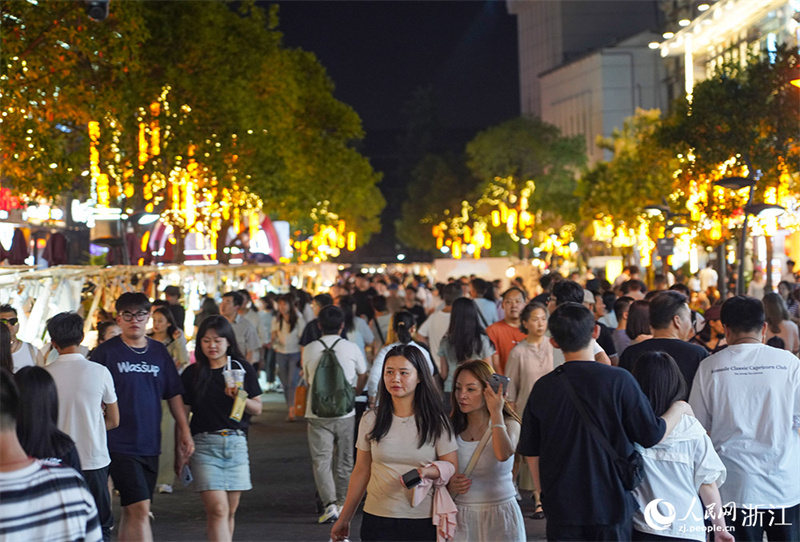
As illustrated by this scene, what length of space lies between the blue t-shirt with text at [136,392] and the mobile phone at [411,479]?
2.50m

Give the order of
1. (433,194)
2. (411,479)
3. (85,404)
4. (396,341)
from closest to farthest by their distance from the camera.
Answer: (411,479)
(85,404)
(396,341)
(433,194)

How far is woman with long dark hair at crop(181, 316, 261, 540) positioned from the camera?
7.17 metres

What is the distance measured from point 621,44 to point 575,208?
16081mm

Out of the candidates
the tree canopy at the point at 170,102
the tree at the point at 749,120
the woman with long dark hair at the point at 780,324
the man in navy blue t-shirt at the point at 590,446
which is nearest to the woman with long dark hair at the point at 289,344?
the tree canopy at the point at 170,102

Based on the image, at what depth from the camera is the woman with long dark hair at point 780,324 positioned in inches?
416

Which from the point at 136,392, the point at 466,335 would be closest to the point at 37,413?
the point at 136,392

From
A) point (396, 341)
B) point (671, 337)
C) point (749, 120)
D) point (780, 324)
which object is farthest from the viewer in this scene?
point (749, 120)

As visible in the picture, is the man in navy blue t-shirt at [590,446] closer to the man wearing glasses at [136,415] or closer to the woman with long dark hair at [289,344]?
the man wearing glasses at [136,415]

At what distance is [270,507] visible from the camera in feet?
32.4

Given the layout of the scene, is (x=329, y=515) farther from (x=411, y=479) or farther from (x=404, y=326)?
(x=411, y=479)

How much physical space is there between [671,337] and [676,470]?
5.95 ft

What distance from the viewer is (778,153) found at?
20812 millimetres

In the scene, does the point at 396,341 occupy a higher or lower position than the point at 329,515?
higher

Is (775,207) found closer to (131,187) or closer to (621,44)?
(131,187)
